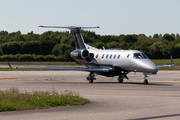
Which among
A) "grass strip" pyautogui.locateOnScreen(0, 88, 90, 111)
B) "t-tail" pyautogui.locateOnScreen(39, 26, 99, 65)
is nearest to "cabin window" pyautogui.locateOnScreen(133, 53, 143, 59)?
"t-tail" pyautogui.locateOnScreen(39, 26, 99, 65)

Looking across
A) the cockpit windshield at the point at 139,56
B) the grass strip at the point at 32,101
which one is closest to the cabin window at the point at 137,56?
the cockpit windshield at the point at 139,56

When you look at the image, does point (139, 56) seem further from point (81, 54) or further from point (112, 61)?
point (81, 54)

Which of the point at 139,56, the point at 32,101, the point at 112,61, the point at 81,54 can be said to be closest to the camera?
the point at 32,101

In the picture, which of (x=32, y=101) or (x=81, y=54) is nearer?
A: (x=32, y=101)

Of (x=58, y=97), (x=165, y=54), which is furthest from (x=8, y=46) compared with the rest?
(x=58, y=97)

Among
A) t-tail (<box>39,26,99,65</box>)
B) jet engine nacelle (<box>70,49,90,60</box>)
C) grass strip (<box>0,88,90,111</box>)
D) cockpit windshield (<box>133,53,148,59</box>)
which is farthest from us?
t-tail (<box>39,26,99,65</box>)

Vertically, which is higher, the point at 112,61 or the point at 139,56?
the point at 139,56

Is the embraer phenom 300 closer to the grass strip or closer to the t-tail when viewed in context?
the t-tail

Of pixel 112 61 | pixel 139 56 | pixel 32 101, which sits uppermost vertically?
pixel 139 56

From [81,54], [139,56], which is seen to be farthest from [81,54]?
[139,56]

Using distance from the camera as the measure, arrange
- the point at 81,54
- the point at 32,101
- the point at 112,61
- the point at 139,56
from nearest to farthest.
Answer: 1. the point at 32,101
2. the point at 139,56
3. the point at 112,61
4. the point at 81,54

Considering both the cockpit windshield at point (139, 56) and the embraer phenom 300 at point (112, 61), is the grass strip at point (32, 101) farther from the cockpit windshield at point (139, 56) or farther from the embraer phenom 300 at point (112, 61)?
the cockpit windshield at point (139, 56)

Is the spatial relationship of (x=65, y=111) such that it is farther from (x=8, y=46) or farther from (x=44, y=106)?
(x=8, y=46)

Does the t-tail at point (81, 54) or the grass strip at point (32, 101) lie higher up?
the t-tail at point (81, 54)
